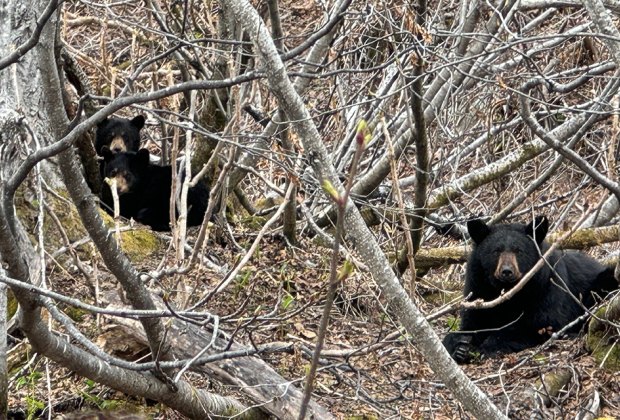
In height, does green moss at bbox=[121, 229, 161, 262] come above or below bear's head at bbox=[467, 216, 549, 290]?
above

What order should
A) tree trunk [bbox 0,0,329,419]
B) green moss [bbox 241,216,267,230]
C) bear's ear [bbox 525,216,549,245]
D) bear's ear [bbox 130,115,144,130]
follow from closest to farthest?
1. tree trunk [bbox 0,0,329,419]
2. bear's ear [bbox 525,216,549,245]
3. green moss [bbox 241,216,267,230]
4. bear's ear [bbox 130,115,144,130]

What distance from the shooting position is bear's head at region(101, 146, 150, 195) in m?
10.8

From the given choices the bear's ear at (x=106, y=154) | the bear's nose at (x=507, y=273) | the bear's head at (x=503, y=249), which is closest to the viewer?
the bear's nose at (x=507, y=273)

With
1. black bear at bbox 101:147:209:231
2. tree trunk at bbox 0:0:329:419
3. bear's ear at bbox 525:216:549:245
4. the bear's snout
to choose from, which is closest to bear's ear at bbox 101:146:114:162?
black bear at bbox 101:147:209:231

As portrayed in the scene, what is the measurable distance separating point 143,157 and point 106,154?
1.26ft

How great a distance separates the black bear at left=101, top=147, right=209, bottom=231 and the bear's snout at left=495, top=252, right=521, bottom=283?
10.5 ft

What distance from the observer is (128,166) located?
→ 1089cm

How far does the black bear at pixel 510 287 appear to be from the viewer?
891cm

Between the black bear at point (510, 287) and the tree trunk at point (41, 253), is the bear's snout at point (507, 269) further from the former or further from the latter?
the tree trunk at point (41, 253)

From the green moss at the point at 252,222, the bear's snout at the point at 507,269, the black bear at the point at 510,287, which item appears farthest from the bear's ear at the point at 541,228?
the green moss at the point at 252,222

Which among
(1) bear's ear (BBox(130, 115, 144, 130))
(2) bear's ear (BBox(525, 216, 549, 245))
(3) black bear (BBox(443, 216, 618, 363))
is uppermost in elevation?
(1) bear's ear (BBox(130, 115, 144, 130))

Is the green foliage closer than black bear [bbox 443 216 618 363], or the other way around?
the green foliage

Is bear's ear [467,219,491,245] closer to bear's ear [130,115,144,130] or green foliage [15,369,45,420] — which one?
green foliage [15,369,45,420]

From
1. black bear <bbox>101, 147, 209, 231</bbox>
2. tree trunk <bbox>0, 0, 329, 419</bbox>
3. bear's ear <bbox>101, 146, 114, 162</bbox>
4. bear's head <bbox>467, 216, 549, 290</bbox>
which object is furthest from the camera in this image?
bear's ear <bbox>101, 146, 114, 162</bbox>
